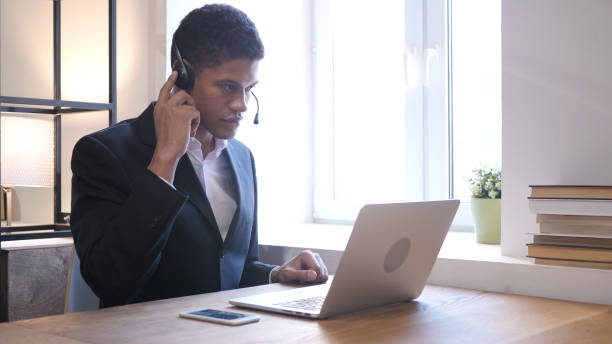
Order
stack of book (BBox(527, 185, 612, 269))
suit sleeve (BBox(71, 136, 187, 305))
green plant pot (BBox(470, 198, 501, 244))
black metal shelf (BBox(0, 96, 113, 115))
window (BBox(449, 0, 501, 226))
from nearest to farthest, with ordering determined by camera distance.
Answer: suit sleeve (BBox(71, 136, 187, 305)) → stack of book (BBox(527, 185, 612, 269)) → green plant pot (BBox(470, 198, 501, 244)) → black metal shelf (BBox(0, 96, 113, 115)) → window (BBox(449, 0, 501, 226))

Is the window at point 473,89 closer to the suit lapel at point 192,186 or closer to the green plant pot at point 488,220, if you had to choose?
the green plant pot at point 488,220

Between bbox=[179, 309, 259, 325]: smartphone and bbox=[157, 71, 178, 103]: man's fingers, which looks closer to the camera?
bbox=[179, 309, 259, 325]: smartphone

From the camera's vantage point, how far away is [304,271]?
5.14 feet

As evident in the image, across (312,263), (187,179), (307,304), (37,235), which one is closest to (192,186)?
(187,179)

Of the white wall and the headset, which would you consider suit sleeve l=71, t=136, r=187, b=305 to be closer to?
the headset

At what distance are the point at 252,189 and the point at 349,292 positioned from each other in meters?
0.78

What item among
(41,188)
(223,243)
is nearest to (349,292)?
(223,243)

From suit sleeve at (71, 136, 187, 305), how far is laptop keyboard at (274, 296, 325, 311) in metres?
0.30

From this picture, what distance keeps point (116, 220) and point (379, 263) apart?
55 cm

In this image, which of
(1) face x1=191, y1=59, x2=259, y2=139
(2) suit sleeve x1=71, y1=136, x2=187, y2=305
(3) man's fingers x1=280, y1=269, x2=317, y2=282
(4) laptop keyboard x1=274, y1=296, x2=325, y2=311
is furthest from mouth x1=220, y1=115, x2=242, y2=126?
(4) laptop keyboard x1=274, y1=296, x2=325, y2=311

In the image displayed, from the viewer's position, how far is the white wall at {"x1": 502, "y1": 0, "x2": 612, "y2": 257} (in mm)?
1576

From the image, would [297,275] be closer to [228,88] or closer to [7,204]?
[228,88]

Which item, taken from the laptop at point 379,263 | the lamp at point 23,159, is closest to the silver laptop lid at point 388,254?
the laptop at point 379,263

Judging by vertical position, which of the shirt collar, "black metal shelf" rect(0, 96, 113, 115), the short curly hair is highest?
the short curly hair
